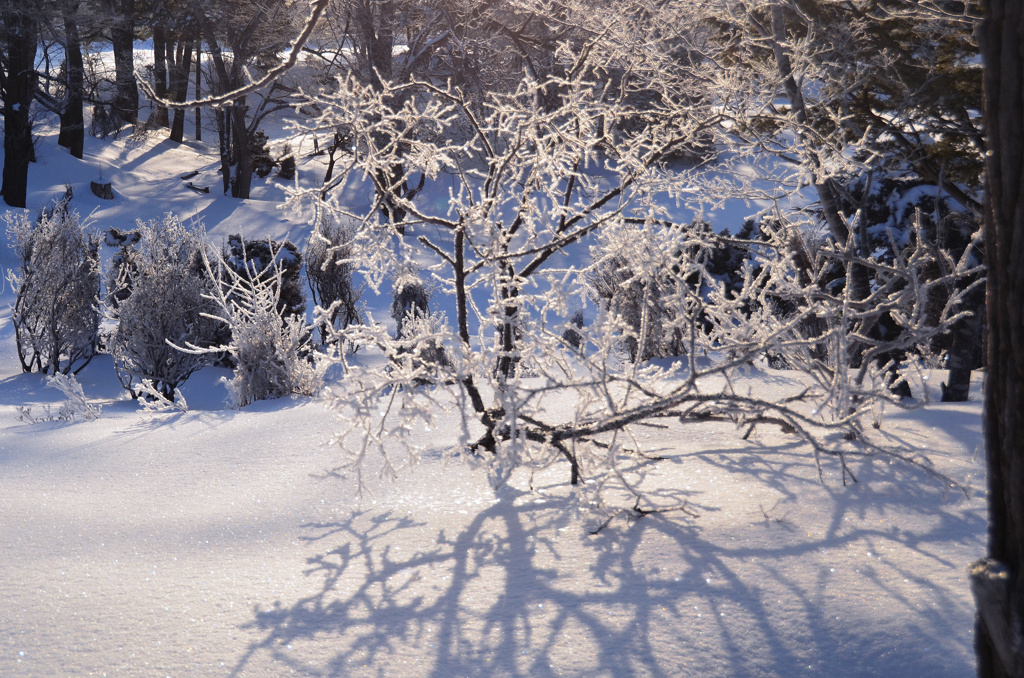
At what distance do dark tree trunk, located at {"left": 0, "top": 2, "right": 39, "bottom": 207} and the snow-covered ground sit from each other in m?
13.4

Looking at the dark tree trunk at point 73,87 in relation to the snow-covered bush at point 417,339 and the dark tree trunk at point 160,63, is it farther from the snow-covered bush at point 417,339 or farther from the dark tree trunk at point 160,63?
the snow-covered bush at point 417,339

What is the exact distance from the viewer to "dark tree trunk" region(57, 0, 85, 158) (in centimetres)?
1373

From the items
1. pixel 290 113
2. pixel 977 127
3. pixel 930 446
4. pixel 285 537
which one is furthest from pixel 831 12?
pixel 290 113

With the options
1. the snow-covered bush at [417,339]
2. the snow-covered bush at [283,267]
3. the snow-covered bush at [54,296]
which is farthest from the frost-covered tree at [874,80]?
the snow-covered bush at [54,296]

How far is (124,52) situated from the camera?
57.5 ft

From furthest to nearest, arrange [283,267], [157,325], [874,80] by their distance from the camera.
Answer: [283,267], [874,80], [157,325]

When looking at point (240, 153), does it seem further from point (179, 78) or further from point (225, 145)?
point (179, 78)

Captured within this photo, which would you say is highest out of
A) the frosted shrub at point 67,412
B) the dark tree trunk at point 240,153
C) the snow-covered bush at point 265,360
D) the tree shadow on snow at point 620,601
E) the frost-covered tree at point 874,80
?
the dark tree trunk at point 240,153

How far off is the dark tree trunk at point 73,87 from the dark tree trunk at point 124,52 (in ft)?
2.39

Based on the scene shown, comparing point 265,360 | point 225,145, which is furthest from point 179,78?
point 265,360

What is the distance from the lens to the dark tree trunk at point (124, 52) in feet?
51.2

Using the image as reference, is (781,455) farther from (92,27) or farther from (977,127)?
(92,27)

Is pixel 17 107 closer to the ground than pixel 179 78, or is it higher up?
closer to the ground

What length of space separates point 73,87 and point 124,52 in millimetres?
2918
